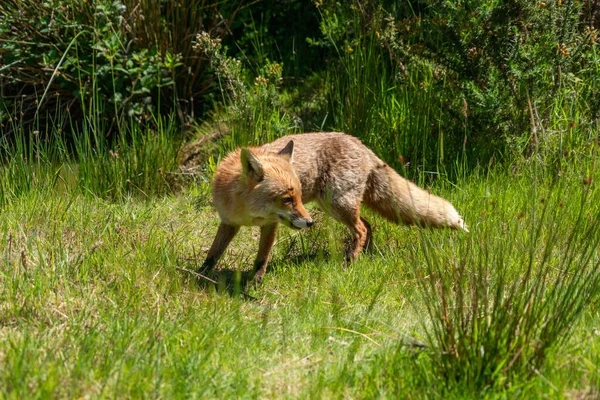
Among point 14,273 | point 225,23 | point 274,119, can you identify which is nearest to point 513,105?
point 274,119

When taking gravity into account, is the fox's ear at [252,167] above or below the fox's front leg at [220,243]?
above

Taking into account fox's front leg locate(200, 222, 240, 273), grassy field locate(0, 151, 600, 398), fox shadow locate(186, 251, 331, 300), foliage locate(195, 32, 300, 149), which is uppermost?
foliage locate(195, 32, 300, 149)

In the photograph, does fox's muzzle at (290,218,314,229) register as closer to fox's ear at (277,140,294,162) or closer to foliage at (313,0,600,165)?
fox's ear at (277,140,294,162)

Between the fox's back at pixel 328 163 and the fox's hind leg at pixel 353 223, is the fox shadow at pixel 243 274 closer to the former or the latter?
the fox's hind leg at pixel 353 223

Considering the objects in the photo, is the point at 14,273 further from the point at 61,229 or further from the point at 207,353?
the point at 207,353

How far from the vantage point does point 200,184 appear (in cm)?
767

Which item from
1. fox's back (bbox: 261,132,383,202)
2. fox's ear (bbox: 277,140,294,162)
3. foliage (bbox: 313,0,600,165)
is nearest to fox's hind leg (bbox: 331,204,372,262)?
fox's back (bbox: 261,132,383,202)

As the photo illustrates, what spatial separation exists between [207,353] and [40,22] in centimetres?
549

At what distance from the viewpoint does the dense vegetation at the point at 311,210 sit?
3570 millimetres

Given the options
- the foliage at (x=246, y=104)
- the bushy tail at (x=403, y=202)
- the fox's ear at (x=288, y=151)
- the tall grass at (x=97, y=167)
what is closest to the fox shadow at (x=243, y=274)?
the bushy tail at (x=403, y=202)

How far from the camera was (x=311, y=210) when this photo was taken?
711cm

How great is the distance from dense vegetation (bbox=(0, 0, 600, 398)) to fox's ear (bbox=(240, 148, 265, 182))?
0.63 metres

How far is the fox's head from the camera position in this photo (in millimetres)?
5473

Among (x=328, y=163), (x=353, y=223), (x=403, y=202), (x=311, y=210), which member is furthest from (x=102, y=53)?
(x=403, y=202)
